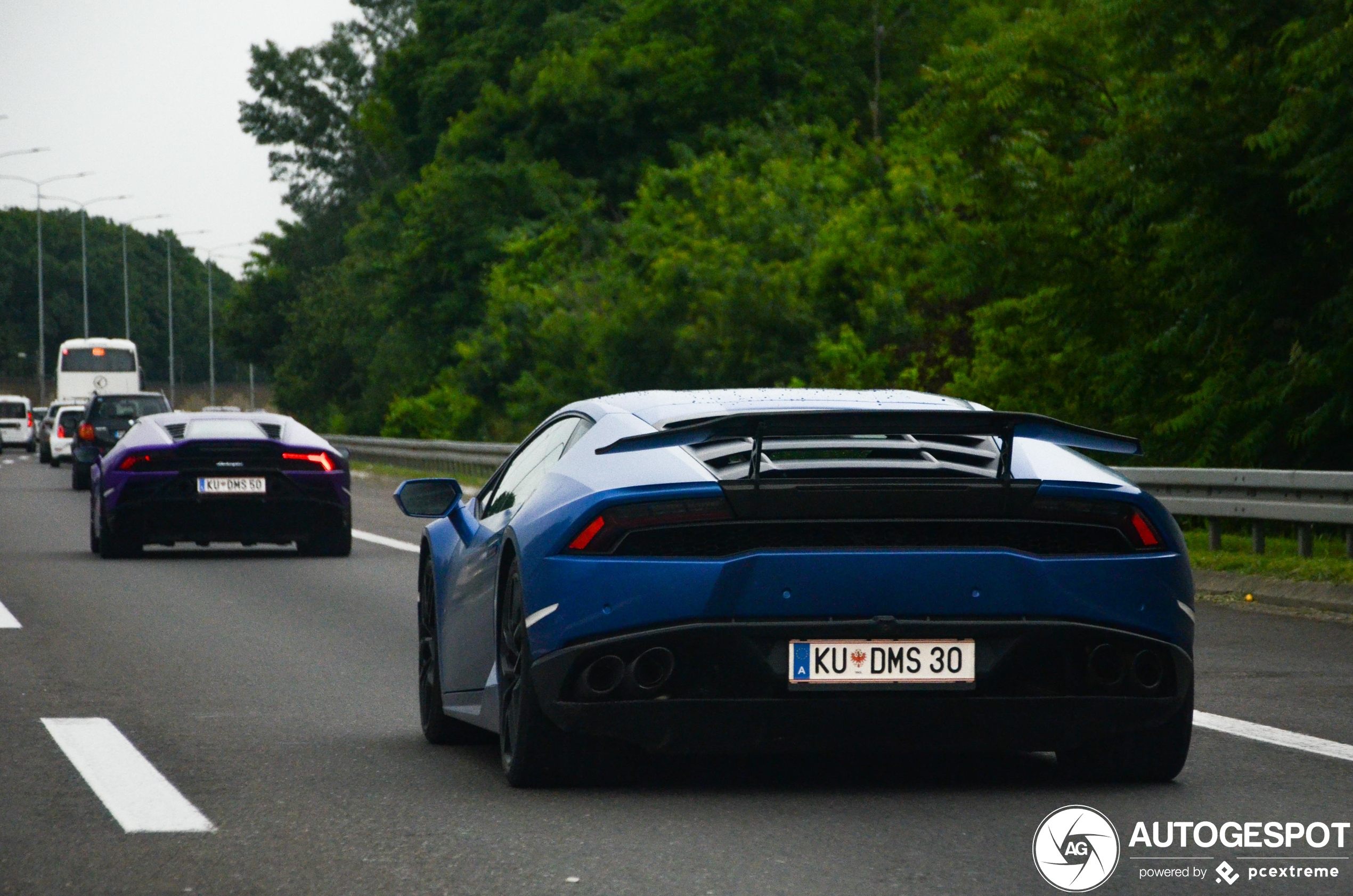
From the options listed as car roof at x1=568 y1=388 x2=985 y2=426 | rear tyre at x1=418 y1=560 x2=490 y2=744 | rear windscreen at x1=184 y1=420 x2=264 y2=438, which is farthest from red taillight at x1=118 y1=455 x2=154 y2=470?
car roof at x1=568 y1=388 x2=985 y2=426

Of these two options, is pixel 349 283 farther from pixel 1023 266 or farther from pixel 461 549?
pixel 461 549

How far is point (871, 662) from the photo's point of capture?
255 inches

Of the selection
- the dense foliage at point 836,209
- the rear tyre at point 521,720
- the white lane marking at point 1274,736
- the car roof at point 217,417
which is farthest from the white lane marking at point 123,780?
the dense foliage at point 836,209

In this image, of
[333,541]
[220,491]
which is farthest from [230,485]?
[333,541]

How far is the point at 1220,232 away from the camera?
21.1m

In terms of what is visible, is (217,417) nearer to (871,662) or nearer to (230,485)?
(230,485)

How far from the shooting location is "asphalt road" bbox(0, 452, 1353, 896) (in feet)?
18.4

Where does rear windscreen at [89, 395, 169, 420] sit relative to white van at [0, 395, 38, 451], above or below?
above

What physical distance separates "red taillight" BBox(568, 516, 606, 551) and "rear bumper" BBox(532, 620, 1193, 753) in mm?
273

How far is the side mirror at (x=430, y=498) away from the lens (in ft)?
27.3

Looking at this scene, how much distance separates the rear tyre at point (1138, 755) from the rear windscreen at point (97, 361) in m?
70.1

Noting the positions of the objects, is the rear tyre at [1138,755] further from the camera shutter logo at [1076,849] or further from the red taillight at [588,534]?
the red taillight at [588,534]

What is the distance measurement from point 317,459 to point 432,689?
11692 mm

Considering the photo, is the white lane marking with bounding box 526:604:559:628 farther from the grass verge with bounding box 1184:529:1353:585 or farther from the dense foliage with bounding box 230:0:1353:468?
the dense foliage with bounding box 230:0:1353:468
